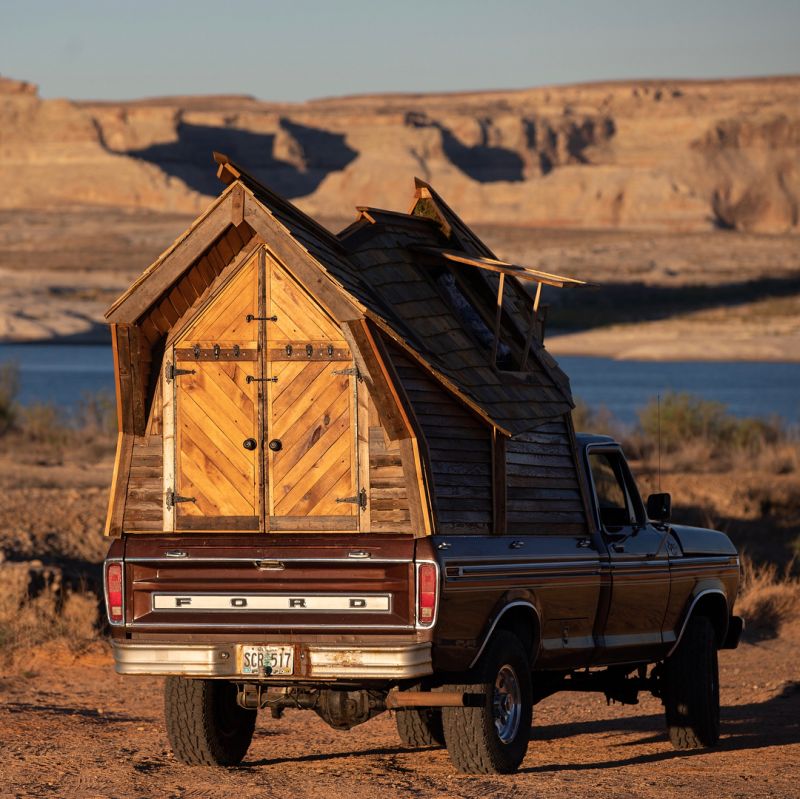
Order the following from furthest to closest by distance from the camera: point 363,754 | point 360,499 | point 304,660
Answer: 1. point 363,754
2. point 360,499
3. point 304,660

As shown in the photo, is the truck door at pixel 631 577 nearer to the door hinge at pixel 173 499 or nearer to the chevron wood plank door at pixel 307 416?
the chevron wood plank door at pixel 307 416

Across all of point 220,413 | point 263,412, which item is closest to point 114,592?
Answer: point 220,413

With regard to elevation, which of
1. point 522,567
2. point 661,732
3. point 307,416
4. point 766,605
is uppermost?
point 307,416

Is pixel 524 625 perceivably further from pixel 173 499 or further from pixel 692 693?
pixel 173 499

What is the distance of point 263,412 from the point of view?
8.41 meters

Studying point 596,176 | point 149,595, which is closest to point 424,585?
point 149,595

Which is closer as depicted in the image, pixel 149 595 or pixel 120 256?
pixel 149 595

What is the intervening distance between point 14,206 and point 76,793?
175 meters

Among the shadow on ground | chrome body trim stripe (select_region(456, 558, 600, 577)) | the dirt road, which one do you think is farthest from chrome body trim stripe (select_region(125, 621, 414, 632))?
the shadow on ground

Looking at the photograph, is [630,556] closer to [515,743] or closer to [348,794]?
[515,743]

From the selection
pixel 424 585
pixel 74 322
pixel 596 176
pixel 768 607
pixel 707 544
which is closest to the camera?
pixel 424 585

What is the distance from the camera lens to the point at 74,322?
77938mm

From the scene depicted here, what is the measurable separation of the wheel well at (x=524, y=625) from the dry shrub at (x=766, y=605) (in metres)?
6.93

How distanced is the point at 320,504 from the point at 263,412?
56cm
